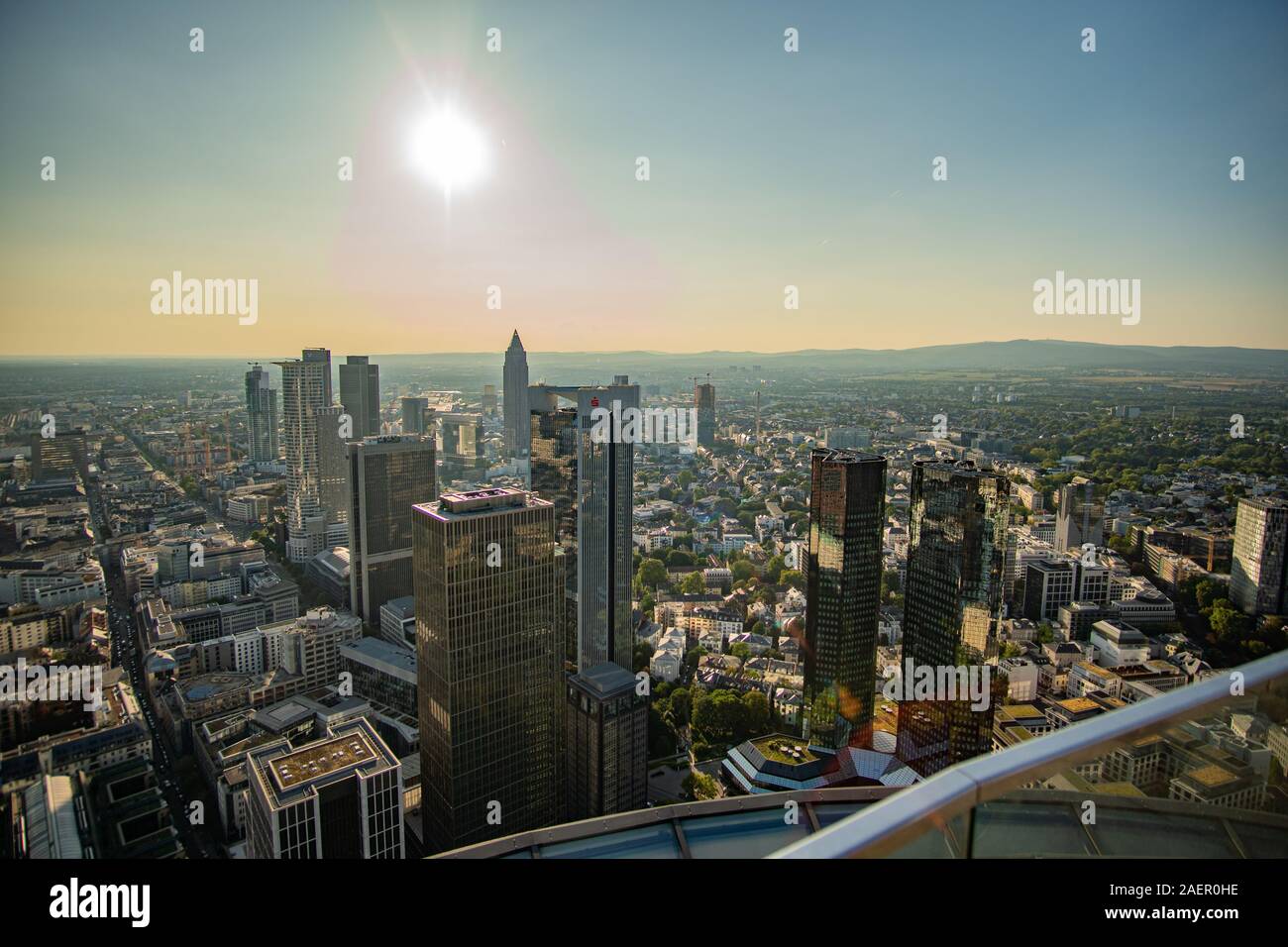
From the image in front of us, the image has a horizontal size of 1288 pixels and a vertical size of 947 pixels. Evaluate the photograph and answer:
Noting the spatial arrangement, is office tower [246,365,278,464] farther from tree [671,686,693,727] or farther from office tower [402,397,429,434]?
tree [671,686,693,727]

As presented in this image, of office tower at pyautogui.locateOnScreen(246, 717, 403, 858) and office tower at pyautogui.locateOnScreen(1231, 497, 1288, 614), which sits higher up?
office tower at pyautogui.locateOnScreen(1231, 497, 1288, 614)

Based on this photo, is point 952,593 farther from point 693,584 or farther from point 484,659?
point 693,584

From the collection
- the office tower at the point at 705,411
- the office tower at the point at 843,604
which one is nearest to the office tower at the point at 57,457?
the office tower at the point at 843,604

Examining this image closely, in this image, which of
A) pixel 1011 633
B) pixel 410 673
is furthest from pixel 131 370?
pixel 1011 633

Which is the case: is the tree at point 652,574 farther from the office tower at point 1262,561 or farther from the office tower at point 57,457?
the office tower at point 57,457

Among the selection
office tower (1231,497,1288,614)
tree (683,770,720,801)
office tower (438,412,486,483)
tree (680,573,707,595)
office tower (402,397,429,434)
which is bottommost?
tree (683,770,720,801)

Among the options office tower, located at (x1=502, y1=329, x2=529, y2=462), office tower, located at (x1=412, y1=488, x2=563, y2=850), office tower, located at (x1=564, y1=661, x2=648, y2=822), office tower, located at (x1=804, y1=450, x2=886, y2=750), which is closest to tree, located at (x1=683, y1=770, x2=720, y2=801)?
office tower, located at (x1=564, y1=661, x2=648, y2=822)

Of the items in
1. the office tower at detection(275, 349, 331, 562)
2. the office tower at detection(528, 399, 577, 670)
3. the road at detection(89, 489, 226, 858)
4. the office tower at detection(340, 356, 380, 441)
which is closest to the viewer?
the road at detection(89, 489, 226, 858)
